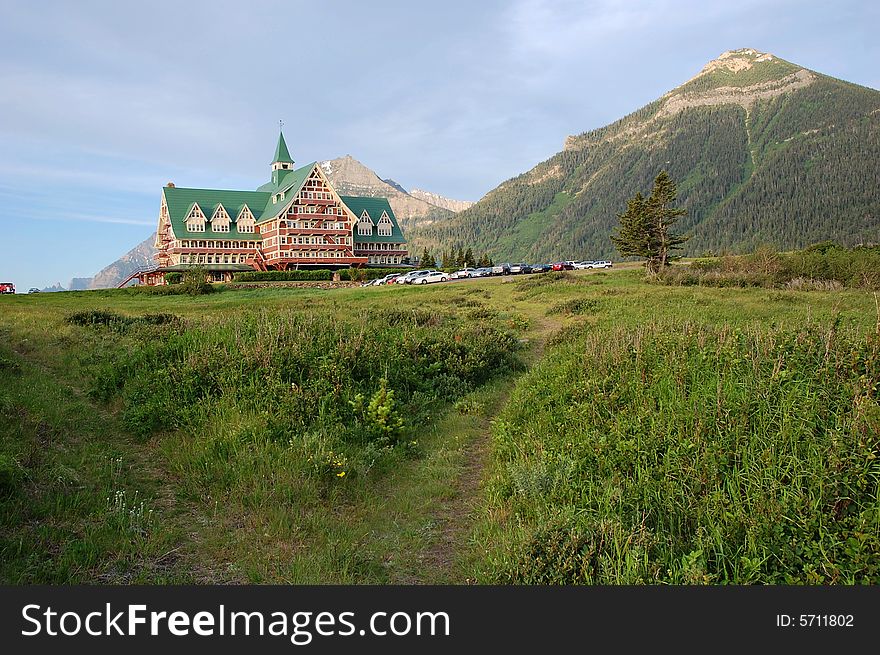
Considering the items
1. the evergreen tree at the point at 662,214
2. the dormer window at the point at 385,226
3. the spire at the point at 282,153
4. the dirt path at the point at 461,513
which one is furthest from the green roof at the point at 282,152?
the dirt path at the point at 461,513

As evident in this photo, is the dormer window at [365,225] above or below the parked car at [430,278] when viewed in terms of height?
above

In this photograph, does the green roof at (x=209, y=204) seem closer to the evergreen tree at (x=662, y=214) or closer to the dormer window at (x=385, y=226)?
the dormer window at (x=385, y=226)

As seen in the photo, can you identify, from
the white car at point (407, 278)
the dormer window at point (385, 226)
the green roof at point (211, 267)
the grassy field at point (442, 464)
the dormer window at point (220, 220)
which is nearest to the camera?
the grassy field at point (442, 464)

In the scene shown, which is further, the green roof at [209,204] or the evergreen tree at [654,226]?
the green roof at [209,204]

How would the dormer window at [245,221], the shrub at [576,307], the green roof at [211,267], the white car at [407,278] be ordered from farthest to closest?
the dormer window at [245,221] < the green roof at [211,267] < the white car at [407,278] < the shrub at [576,307]

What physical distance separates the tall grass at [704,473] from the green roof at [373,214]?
272 feet

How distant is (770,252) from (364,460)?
43.3m

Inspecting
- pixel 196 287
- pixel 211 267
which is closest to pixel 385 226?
pixel 211 267

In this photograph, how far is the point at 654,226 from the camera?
48.2 metres

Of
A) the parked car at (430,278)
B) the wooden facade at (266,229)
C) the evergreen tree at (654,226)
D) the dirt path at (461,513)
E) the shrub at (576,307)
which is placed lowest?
the dirt path at (461,513)

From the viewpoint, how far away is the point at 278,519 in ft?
21.1

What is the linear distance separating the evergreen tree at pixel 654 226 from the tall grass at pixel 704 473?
41061 mm

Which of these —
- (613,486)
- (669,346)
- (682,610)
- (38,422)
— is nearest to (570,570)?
(682,610)

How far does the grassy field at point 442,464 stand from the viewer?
5.10 metres
